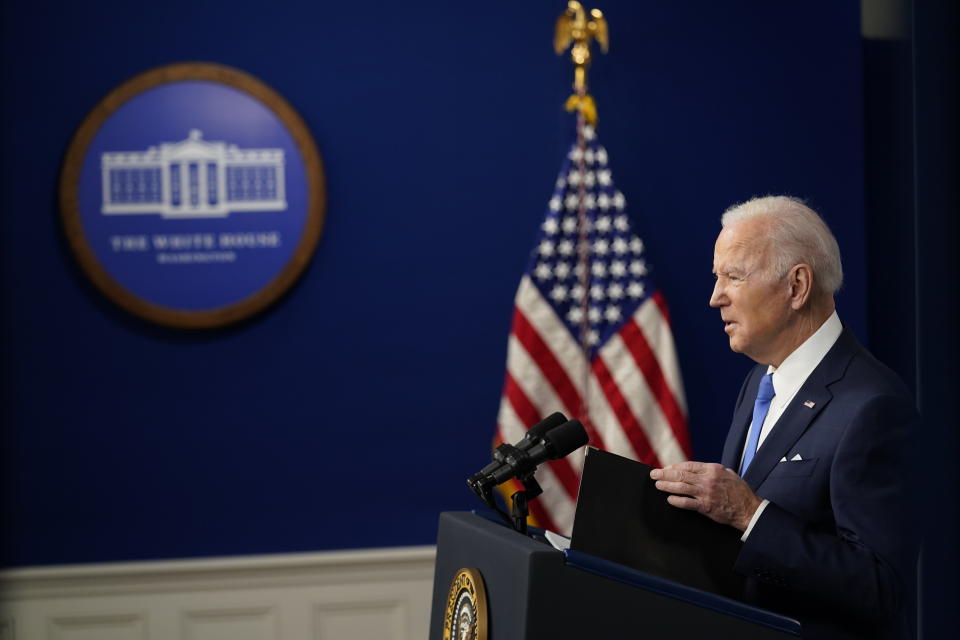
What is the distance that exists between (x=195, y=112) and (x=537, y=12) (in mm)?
1283

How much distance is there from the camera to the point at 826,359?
6.16 ft

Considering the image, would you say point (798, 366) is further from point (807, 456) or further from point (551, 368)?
point (551, 368)

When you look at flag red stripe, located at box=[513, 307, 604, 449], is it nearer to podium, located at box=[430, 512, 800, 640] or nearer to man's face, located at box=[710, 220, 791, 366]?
man's face, located at box=[710, 220, 791, 366]

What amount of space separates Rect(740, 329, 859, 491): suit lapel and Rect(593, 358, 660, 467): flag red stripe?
1.74 metres

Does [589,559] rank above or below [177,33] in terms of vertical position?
below

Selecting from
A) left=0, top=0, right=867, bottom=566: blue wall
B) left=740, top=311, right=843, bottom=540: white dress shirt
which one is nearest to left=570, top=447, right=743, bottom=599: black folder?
left=740, top=311, right=843, bottom=540: white dress shirt

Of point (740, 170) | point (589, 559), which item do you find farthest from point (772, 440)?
point (740, 170)

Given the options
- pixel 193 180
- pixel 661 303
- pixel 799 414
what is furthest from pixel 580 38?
pixel 799 414

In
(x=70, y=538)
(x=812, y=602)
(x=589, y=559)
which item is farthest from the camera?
(x=70, y=538)

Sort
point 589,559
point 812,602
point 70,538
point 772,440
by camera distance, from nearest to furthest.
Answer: point 589,559 → point 812,602 → point 772,440 → point 70,538

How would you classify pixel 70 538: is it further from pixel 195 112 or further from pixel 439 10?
pixel 439 10

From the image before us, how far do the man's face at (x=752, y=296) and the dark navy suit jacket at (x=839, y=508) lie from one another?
12 cm

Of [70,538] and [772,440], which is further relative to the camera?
[70,538]

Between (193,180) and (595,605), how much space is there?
103 inches
